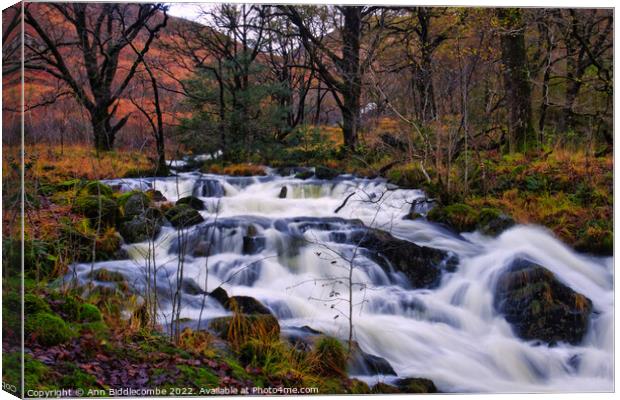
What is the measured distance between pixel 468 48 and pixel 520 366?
2.52 m

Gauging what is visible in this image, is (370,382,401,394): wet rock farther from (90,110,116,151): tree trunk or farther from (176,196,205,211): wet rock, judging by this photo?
(90,110,116,151): tree trunk

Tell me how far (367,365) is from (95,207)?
93.6 inches

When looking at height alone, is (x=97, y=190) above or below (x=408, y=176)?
below

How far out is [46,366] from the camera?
17.5 ft

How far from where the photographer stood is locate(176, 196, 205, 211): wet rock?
587cm

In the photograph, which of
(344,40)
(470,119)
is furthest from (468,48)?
(344,40)

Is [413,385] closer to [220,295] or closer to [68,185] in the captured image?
[220,295]

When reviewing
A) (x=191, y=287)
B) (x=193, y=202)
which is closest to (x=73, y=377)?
(x=191, y=287)

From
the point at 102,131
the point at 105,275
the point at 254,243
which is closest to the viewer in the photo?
the point at 105,275

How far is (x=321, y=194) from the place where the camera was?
239 inches

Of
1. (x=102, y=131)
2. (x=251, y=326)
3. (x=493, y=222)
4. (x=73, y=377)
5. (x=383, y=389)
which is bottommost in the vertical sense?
(x=383, y=389)

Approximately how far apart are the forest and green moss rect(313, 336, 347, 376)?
0.4 inches

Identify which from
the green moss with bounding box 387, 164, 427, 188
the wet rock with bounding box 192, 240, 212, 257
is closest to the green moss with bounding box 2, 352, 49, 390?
the wet rock with bounding box 192, 240, 212, 257

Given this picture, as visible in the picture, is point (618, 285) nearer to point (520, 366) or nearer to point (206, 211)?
point (520, 366)
